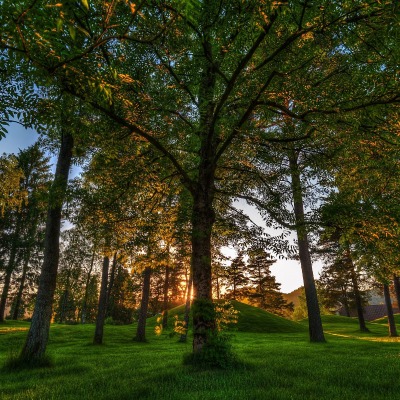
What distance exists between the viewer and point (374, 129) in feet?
22.9

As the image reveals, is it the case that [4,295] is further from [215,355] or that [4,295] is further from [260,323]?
[215,355]

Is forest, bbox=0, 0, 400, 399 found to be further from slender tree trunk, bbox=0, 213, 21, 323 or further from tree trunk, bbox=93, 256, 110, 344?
slender tree trunk, bbox=0, 213, 21, 323

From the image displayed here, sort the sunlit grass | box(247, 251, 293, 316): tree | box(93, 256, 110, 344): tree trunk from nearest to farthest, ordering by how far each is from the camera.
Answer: the sunlit grass, box(93, 256, 110, 344): tree trunk, box(247, 251, 293, 316): tree

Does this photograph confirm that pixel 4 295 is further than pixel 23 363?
Yes

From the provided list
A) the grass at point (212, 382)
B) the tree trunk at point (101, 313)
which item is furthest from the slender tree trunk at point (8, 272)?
the grass at point (212, 382)

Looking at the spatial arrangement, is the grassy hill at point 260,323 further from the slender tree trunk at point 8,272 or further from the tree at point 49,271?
the tree at point 49,271

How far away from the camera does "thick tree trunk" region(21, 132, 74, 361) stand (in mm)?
8305

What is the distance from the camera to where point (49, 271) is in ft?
31.7

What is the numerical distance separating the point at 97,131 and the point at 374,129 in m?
6.92

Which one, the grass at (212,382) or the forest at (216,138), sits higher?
the forest at (216,138)

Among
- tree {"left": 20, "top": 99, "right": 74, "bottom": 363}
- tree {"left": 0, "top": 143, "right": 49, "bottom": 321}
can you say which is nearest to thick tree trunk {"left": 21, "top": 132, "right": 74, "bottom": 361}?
tree {"left": 20, "top": 99, "right": 74, "bottom": 363}

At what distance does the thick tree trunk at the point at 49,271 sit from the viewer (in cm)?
830

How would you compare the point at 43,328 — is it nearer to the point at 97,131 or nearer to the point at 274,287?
the point at 97,131

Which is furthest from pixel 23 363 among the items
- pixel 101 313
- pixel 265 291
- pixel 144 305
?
pixel 265 291
